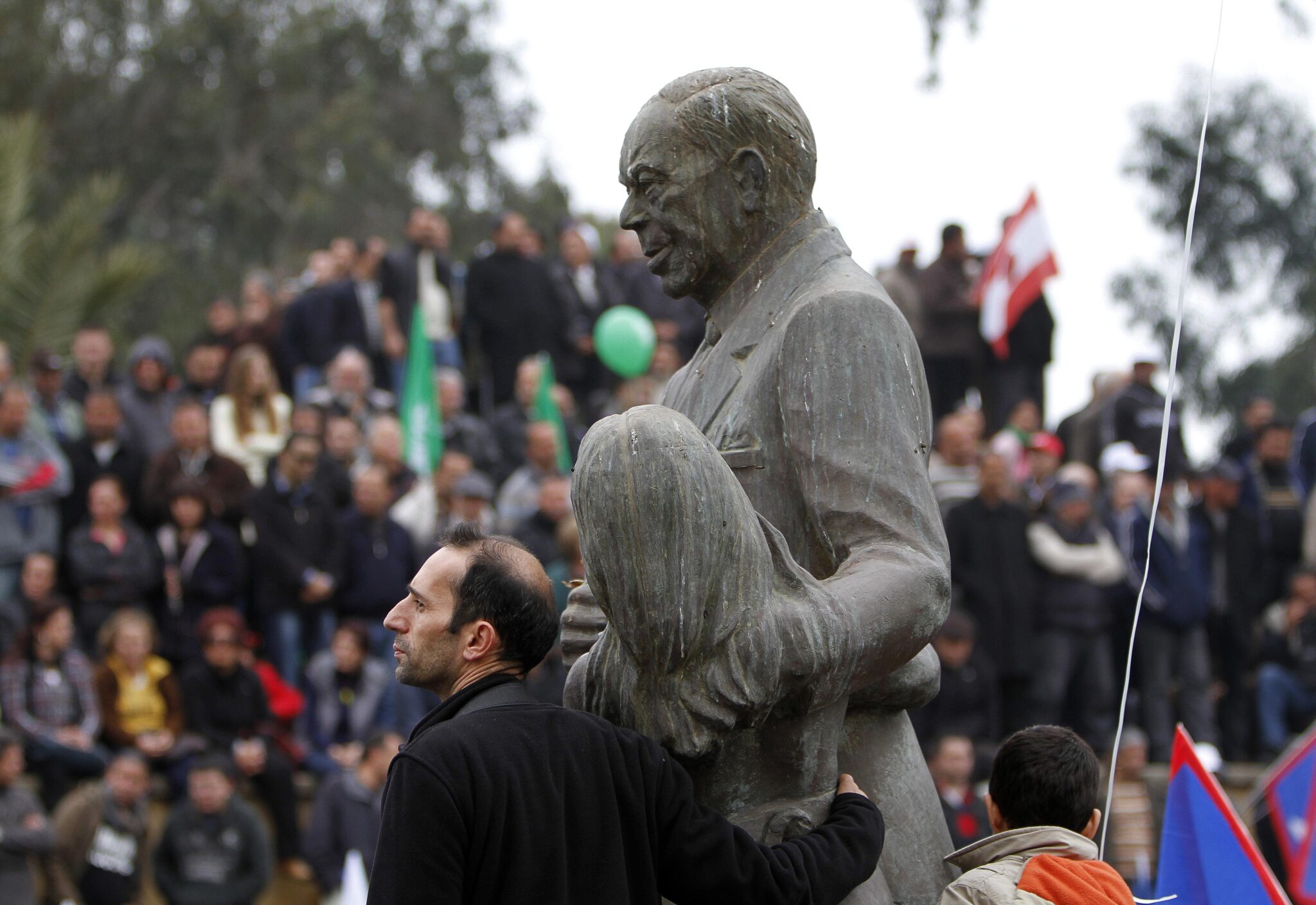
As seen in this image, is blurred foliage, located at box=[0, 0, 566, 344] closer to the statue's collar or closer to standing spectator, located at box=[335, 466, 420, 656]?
standing spectator, located at box=[335, 466, 420, 656]

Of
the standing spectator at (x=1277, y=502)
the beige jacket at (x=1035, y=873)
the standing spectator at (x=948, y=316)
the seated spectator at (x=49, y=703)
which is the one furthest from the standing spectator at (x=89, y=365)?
the beige jacket at (x=1035, y=873)

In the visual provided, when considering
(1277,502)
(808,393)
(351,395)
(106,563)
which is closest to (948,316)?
(1277,502)

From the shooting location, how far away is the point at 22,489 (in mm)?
9188

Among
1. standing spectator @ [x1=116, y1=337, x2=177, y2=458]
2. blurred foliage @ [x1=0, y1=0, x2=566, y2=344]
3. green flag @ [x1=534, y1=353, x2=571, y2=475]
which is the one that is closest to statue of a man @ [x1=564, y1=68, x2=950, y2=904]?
standing spectator @ [x1=116, y1=337, x2=177, y2=458]

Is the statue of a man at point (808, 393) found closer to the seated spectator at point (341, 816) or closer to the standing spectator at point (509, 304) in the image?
the seated spectator at point (341, 816)

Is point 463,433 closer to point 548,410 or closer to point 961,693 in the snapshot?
point 548,410

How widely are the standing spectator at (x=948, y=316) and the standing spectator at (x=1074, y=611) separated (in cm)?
246

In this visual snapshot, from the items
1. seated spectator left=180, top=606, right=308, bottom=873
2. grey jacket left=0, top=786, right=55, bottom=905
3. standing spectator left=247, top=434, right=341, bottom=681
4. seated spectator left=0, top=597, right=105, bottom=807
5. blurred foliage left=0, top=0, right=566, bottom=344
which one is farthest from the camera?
blurred foliage left=0, top=0, right=566, bottom=344

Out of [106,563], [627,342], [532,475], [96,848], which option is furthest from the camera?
[627,342]

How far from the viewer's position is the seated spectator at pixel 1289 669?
1076cm

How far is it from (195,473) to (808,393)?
292 inches

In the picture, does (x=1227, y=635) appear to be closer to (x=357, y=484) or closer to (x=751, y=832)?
(x=357, y=484)

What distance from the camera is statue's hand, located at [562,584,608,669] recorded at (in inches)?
116

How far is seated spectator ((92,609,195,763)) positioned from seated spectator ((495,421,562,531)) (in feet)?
7.48
